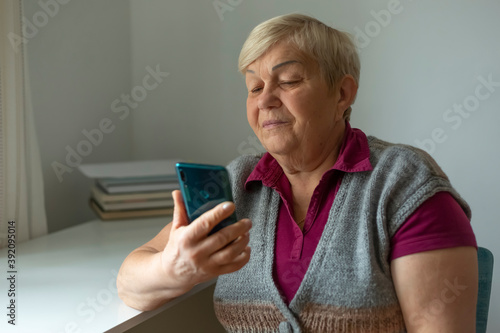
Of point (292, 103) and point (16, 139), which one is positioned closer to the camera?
point (292, 103)

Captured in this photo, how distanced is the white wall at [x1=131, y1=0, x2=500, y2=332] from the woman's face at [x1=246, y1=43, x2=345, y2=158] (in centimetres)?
56

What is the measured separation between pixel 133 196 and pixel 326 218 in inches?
33.6

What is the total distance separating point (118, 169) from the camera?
5.84 ft

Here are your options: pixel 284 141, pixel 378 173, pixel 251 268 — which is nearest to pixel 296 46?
pixel 284 141

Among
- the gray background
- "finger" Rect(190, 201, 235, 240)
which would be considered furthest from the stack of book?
"finger" Rect(190, 201, 235, 240)

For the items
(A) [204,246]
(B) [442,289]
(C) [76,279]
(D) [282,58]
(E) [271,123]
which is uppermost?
(D) [282,58]

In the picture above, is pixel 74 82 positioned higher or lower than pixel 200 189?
higher

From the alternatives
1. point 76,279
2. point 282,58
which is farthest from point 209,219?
point 76,279

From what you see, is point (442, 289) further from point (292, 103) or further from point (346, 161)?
point (292, 103)

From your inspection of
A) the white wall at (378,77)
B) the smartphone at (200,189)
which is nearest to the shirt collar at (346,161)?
the smartphone at (200,189)

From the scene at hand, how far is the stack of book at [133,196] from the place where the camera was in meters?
1.74

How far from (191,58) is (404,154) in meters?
1.11

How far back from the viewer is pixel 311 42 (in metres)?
1.08

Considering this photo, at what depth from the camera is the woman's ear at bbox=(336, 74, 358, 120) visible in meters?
1.13
